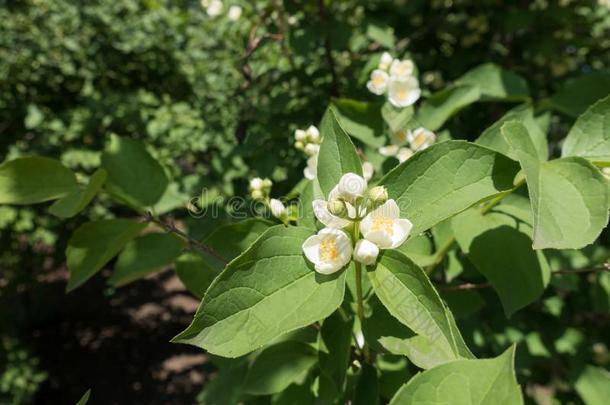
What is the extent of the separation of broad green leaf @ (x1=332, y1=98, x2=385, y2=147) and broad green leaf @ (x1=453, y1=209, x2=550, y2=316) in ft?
1.57

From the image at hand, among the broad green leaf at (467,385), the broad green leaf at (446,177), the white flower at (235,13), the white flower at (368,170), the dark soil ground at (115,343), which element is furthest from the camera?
the dark soil ground at (115,343)

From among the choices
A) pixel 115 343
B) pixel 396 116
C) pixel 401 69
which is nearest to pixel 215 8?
pixel 401 69

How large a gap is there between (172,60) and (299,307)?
4.42 meters

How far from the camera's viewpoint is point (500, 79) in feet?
5.76

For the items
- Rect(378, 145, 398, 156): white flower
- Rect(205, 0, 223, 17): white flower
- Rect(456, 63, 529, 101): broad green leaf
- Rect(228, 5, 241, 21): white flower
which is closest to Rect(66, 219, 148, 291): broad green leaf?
Rect(378, 145, 398, 156): white flower

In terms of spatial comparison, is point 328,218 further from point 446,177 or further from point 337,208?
point 446,177

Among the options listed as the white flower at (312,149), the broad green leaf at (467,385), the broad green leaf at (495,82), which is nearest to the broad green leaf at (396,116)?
the white flower at (312,149)

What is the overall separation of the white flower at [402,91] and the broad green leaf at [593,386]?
1.39 meters

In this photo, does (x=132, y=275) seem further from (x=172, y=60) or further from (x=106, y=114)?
(x=172, y=60)

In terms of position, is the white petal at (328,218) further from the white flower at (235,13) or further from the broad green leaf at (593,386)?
the white flower at (235,13)

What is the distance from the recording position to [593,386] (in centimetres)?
193

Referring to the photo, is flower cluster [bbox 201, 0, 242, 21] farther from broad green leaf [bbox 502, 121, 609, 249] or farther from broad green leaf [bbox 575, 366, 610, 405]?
broad green leaf [bbox 575, 366, 610, 405]

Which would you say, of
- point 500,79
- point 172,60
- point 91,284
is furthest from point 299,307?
point 91,284

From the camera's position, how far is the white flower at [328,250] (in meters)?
0.82
